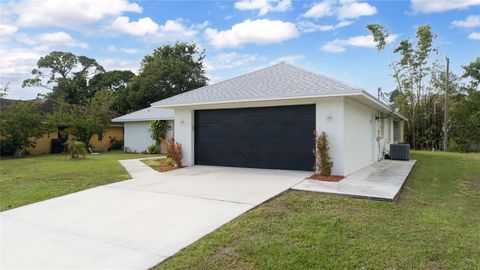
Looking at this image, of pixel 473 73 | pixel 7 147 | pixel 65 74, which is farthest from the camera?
pixel 65 74

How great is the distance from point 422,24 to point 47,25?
24.9 m

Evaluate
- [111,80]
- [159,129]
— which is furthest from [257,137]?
[111,80]

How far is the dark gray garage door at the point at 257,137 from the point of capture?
988cm

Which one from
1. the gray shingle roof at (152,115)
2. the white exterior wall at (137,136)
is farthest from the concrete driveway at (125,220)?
the white exterior wall at (137,136)

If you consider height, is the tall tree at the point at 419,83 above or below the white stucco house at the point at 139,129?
above

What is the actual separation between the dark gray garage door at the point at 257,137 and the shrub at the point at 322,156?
0.69m

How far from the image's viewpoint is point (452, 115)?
22.8 meters

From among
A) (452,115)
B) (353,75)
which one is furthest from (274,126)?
(452,115)

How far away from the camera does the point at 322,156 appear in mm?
8961

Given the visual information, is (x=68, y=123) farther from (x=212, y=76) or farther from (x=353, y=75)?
(x=212, y=76)

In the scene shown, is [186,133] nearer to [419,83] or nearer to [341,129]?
[341,129]

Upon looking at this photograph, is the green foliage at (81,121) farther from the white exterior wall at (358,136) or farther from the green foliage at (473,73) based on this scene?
the green foliage at (473,73)

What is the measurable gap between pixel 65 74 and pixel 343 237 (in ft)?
146

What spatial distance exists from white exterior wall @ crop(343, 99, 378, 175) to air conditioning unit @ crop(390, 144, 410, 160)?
1.77m
